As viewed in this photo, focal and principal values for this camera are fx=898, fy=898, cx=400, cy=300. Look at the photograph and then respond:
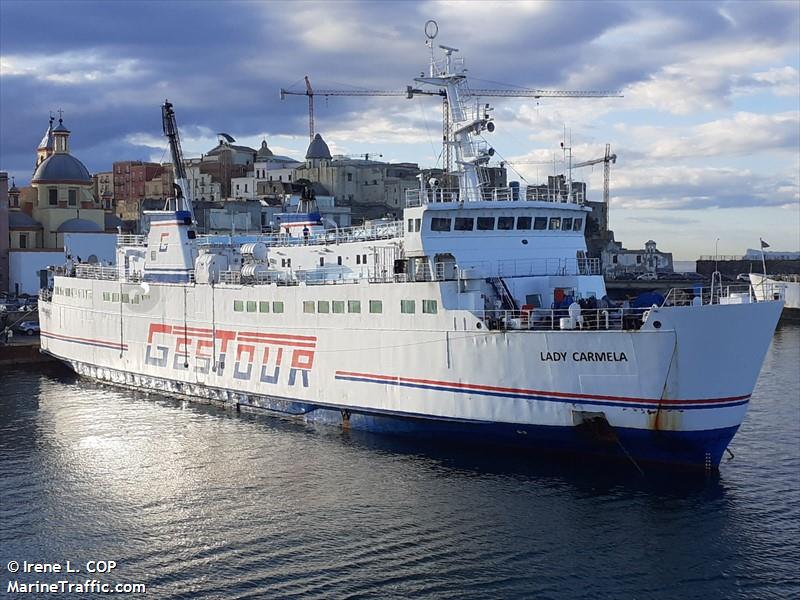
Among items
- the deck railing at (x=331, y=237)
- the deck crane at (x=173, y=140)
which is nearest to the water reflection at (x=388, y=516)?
the deck railing at (x=331, y=237)

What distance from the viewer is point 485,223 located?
95.2 feet

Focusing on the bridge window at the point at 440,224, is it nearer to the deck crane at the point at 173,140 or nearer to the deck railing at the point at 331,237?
the deck railing at the point at 331,237

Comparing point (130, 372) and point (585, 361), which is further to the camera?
point (130, 372)

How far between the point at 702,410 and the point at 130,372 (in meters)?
26.1

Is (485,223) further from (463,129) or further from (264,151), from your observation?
(264,151)

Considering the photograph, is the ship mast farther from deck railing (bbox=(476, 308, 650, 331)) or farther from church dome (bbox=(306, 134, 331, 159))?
church dome (bbox=(306, 134, 331, 159))

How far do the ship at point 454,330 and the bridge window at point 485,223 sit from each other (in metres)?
0.04

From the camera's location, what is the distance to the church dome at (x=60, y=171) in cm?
7775

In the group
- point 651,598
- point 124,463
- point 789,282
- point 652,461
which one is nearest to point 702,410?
point 652,461

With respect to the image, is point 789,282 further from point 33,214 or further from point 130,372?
point 33,214

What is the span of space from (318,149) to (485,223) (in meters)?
71.9

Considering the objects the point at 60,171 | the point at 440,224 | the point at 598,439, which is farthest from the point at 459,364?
the point at 60,171

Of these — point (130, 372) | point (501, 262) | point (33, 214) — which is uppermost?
point (33, 214)

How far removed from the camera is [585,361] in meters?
23.5
